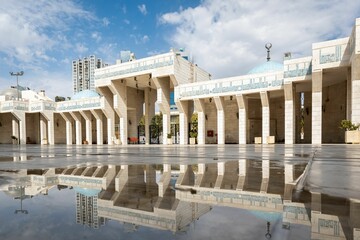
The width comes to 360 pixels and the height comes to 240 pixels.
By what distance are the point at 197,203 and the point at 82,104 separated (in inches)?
1584

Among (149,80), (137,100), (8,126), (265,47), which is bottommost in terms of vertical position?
(8,126)

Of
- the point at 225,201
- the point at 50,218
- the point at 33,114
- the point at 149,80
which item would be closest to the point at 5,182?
the point at 50,218

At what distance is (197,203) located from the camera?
3039mm

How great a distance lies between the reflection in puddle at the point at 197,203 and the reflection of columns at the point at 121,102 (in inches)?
1209

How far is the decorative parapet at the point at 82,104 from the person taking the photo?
37553mm

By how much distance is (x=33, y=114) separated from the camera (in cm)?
4900

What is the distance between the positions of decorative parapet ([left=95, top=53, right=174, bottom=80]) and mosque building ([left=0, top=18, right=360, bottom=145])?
13 cm

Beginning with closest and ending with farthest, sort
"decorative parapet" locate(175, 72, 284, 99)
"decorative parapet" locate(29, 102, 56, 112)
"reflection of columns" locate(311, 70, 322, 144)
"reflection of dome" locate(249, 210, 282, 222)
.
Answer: "reflection of dome" locate(249, 210, 282, 222), "reflection of columns" locate(311, 70, 322, 144), "decorative parapet" locate(175, 72, 284, 99), "decorative parapet" locate(29, 102, 56, 112)

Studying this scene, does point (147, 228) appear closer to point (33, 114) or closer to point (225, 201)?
point (225, 201)

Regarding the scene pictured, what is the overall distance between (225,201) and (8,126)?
58728 millimetres

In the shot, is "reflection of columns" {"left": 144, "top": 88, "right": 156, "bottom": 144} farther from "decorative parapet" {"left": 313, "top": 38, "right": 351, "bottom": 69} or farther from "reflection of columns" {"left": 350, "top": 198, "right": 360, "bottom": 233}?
"reflection of columns" {"left": 350, "top": 198, "right": 360, "bottom": 233}

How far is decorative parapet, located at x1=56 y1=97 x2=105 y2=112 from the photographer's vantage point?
37553mm

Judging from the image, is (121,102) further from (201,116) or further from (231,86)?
(231,86)

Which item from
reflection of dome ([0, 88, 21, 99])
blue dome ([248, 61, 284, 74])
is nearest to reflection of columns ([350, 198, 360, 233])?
blue dome ([248, 61, 284, 74])
